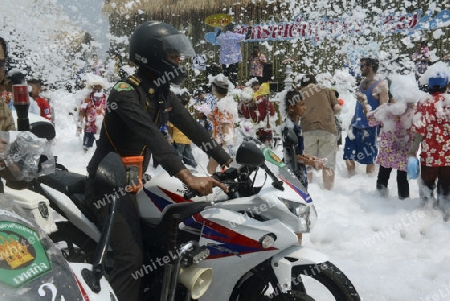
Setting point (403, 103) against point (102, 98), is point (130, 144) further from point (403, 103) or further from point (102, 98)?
point (102, 98)

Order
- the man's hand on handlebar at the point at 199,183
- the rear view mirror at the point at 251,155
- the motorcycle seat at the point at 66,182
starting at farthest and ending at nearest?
the motorcycle seat at the point at 66,182 < the rear view mirror at the point at 251,155 < the man's hand on handlebar at the point at 199,183

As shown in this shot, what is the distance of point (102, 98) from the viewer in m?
11.6

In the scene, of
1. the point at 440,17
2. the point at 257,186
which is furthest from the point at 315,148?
the point at 440,17

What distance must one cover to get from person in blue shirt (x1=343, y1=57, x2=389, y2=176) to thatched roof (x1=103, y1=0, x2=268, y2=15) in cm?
926

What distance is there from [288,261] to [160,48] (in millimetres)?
1525

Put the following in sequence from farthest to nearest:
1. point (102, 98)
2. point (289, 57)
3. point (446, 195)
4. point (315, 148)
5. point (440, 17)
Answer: point (289, 57), point (440, 17), point (102, 98), point (315, 148), point (446, 195)

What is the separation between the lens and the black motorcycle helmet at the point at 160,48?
9.59 ft

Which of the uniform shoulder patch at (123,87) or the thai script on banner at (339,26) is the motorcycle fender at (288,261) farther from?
the thai script on banner at (339,26)

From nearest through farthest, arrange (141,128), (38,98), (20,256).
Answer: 1. (20,256)
2. (141,128)
3. (38,98)

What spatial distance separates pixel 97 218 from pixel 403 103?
15.2 feet

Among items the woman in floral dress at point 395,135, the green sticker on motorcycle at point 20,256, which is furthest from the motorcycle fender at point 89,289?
the woman in floral dress at point 395,135

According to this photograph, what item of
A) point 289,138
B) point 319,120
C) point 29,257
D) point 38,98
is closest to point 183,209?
point 29,257

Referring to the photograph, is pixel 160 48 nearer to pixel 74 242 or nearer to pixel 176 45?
pixel 176 45

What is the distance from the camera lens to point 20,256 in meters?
1.33
